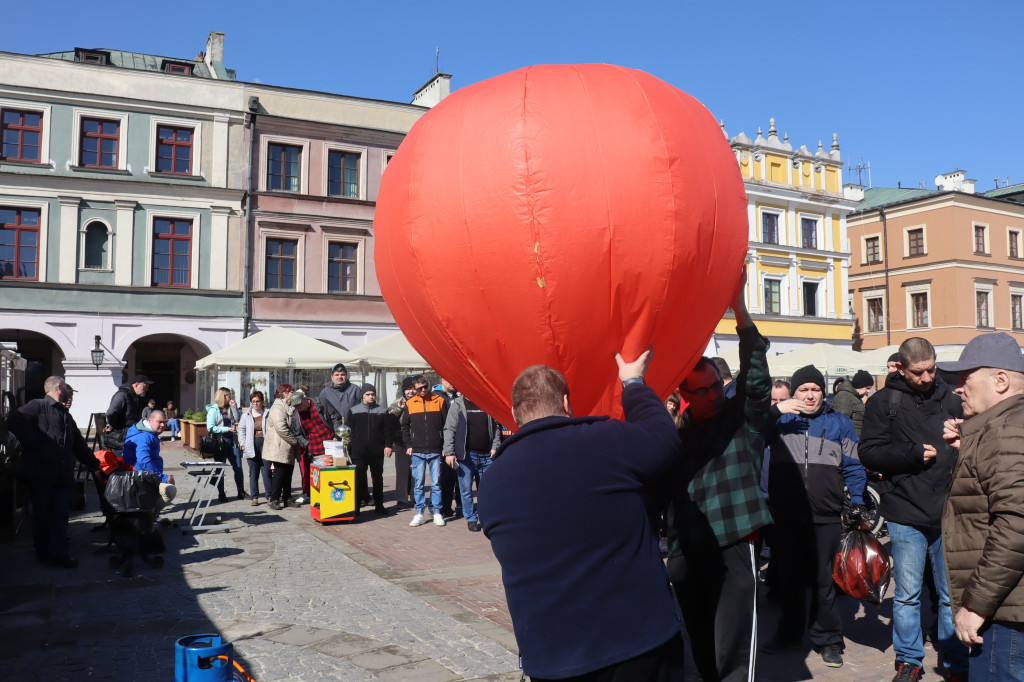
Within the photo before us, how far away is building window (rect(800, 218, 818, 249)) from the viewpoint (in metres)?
40.0

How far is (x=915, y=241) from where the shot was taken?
1786 inches

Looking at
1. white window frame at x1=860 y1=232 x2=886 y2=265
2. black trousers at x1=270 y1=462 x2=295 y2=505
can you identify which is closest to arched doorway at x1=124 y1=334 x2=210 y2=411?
black trousers at x1=270 y1=462 x2=295 y2=505

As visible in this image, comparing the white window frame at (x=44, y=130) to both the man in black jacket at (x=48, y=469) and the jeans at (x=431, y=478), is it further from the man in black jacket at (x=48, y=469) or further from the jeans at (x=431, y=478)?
the jeans at (x=431, y=478)

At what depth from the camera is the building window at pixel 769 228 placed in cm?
3847

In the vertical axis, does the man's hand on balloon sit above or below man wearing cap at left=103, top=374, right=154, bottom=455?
above

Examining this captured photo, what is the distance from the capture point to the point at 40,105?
25.3m

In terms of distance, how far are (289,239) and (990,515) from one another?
1074 inches

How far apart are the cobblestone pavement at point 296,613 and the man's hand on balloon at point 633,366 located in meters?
3.01

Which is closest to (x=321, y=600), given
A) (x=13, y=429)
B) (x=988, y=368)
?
(x=13, y=429)

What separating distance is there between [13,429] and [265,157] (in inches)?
836

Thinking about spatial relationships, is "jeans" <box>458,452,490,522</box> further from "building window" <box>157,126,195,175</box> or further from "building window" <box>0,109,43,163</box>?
"building window" <box>0,109,43,163</box>

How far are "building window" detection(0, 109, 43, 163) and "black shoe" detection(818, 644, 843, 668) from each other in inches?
1092

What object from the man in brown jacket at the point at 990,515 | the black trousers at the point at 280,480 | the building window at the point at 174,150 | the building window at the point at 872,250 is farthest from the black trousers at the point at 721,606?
the building window at the point at 872,250

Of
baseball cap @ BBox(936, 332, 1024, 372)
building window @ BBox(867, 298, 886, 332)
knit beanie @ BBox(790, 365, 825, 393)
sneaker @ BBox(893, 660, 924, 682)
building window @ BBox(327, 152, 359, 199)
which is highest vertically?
building window @ BBox(327, 152, 359, 199)
